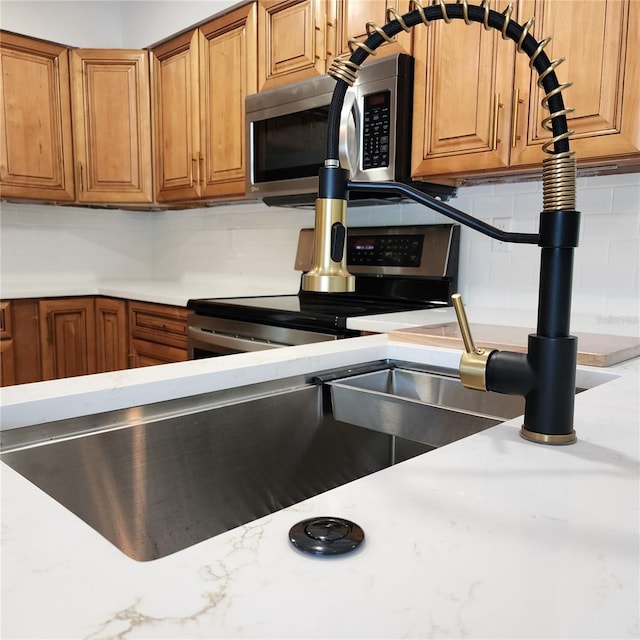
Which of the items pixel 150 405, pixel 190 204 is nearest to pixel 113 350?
pixel 190 204

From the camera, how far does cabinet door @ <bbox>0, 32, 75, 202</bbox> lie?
2998 millimetres

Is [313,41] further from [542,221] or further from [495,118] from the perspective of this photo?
[542,221]

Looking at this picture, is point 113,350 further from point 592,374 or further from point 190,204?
point 592,374

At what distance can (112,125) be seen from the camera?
Answer: 3.28 m

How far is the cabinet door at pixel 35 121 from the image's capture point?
3.00 meters

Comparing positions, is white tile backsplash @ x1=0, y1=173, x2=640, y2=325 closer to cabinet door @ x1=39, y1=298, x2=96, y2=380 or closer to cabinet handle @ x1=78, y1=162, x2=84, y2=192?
cabinet handle @ x1=78, y1=162, x2=84, y2=192

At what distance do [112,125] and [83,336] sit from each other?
1192 millimetres

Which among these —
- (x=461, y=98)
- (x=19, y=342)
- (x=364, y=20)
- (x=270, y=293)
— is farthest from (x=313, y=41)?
(x=19, y=342)

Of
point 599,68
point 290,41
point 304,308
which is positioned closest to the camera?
point 599,68

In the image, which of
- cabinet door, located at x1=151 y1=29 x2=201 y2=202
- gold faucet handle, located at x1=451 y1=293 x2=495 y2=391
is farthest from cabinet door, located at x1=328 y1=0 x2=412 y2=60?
gold faucet handle, located at x1=451 y1=293 x2=495 y2=391

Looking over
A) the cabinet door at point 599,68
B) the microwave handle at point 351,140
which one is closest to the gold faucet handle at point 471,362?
the cabinet door at point 599,68

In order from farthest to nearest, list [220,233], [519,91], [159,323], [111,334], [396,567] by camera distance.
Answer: [220,233] < [111,334] < [159,323] < [519,91] < [396,567]

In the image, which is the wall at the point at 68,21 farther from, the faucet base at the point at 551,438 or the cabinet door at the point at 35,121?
the faucet base at the point at 551,438

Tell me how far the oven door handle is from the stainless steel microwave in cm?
66
